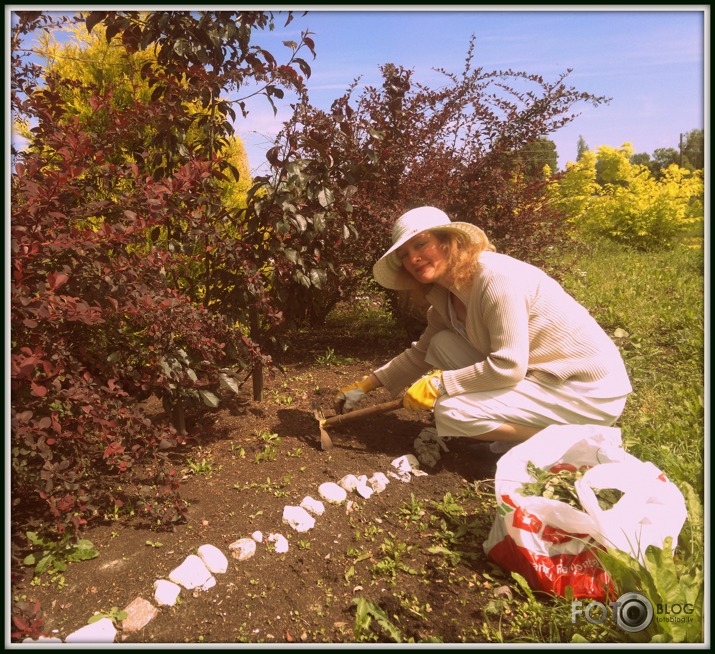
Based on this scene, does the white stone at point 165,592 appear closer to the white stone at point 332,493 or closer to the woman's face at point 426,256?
the white stone at point 332,493

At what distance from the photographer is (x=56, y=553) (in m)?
2.08

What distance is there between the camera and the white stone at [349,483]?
2.60 meters

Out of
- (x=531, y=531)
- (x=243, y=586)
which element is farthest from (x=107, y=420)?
(x=531, y=531)

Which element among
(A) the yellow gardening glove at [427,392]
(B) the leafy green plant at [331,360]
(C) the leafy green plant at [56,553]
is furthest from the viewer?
(B) the leafy green plant at [331,360]

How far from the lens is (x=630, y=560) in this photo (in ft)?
5.70

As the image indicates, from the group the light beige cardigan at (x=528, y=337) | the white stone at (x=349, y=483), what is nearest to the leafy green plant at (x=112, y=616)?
the white stone at (x=349, y=483)

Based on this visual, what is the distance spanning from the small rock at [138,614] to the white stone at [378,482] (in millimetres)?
1082

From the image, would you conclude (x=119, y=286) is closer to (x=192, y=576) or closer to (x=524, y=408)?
(x=192, y=576)

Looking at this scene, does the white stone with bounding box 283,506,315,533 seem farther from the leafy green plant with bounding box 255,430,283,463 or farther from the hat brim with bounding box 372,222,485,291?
the hat brim with bounding box 372,222,485,291

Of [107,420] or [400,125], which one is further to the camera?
[400,125]

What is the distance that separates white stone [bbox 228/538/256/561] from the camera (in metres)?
2.12

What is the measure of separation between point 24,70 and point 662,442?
11.5 feet

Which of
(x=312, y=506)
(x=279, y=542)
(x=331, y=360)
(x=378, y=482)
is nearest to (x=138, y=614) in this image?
(x=279, y=542)

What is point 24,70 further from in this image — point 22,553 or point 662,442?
point 662,442
